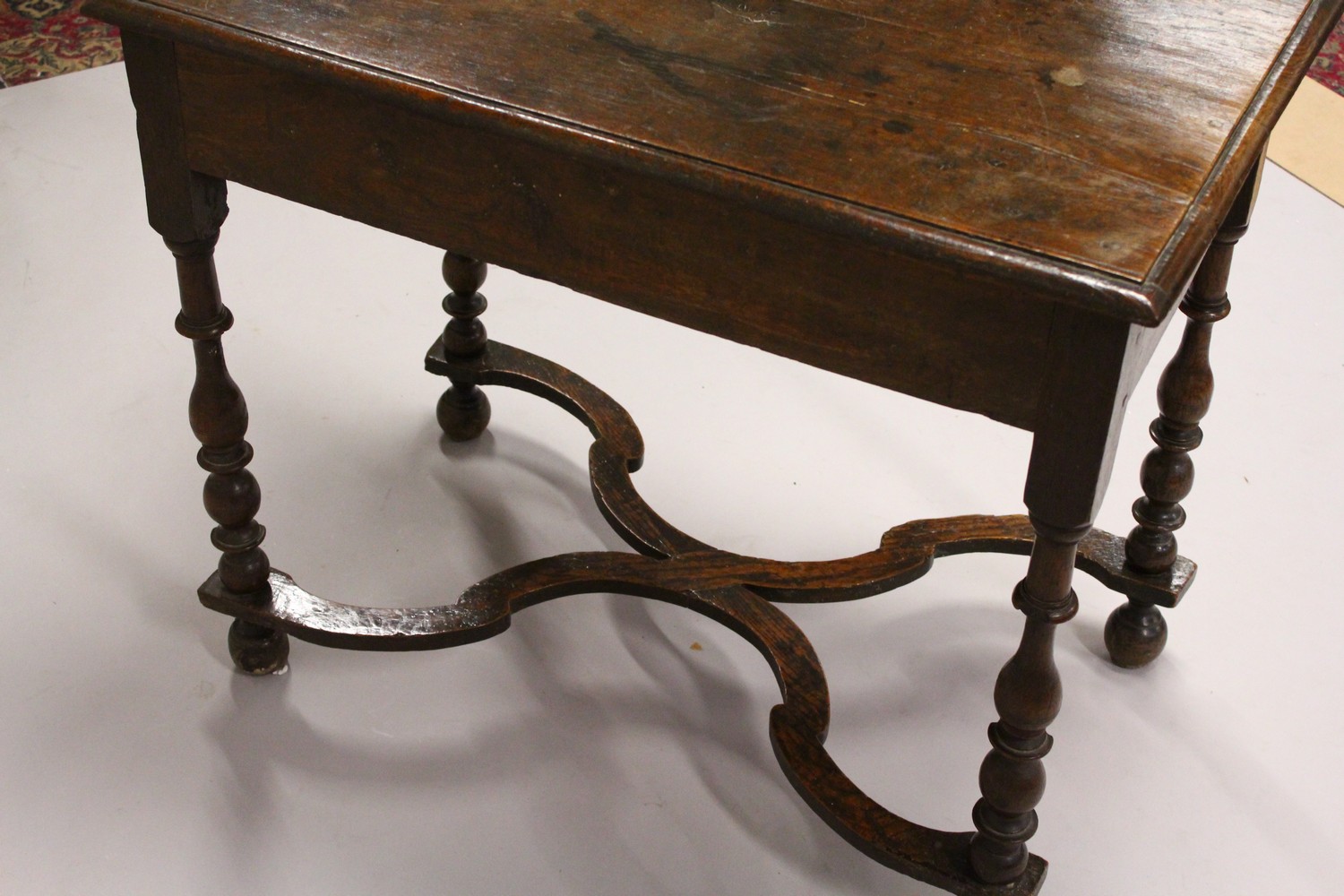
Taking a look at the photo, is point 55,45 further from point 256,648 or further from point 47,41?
point 256,648

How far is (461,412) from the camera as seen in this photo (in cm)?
275

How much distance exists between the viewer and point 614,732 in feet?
7.39

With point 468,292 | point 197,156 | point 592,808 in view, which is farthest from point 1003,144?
point 468,292

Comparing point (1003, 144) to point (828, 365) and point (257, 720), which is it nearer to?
point (828, 365)

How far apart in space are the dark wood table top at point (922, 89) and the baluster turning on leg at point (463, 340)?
0.80 m

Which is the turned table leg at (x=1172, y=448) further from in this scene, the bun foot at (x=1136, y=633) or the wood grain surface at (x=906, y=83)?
the wood grain surface at (x=906, y=83)

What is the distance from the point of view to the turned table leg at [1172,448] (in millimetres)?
2100

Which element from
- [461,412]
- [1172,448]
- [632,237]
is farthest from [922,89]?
[461,412]

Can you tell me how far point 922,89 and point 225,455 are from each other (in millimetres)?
1046

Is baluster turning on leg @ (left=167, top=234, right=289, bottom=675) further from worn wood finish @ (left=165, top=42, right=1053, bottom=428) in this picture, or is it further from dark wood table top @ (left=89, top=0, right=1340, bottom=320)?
dark wood table top @ (left=89, top=0, right=1340, bottom=320)

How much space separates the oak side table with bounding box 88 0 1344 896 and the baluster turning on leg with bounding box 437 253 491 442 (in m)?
0.61

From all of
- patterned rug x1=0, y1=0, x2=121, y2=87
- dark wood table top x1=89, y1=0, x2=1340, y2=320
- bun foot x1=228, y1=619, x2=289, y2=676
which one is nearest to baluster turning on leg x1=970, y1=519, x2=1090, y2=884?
dark wood table top x1=89, y1=0, x2=1340, y2=320

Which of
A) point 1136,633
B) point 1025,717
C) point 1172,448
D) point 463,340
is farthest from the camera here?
point 463,340

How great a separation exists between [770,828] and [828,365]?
2.61 ft
